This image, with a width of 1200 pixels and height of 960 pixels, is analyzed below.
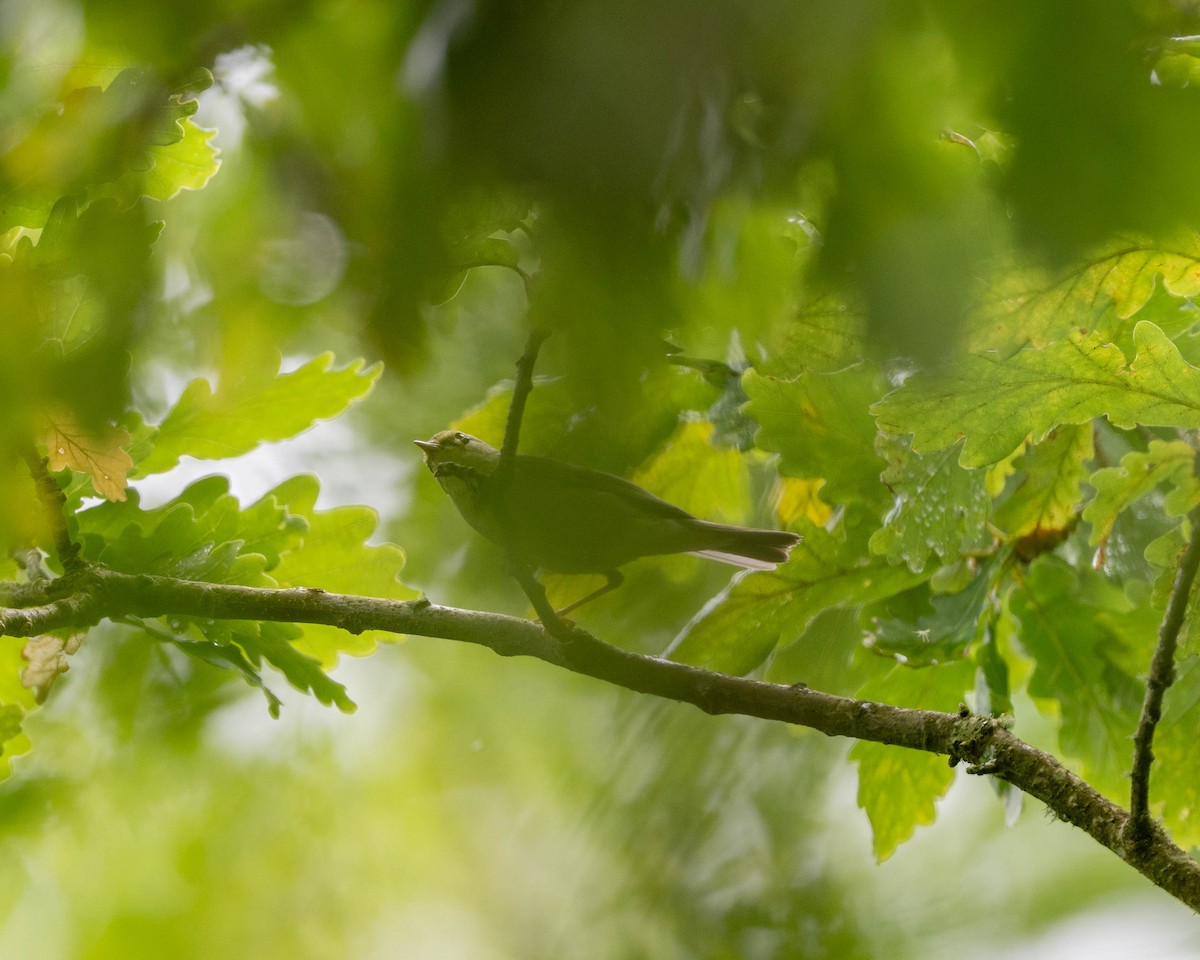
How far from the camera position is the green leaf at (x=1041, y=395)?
3.40 ft

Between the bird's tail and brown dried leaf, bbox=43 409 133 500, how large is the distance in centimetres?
81

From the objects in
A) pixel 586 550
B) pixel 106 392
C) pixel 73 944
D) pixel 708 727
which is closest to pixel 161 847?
pixel 73 944

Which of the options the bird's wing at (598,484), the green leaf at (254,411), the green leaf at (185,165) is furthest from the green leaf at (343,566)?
the green leaf at (185,165)

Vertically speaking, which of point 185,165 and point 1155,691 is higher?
point 185,165

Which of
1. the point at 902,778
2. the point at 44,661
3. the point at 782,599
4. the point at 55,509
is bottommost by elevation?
the point at 902,778

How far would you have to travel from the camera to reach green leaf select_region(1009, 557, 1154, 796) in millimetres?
1428

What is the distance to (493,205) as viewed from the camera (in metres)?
0.54

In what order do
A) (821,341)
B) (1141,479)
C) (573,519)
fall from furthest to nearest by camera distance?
1. (573,519)
2. (1141,479)
3. (821,341)

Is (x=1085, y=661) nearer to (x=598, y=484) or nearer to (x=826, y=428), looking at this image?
(x=826, y=428)

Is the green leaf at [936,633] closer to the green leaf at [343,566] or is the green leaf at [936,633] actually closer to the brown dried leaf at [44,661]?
the green leaf at [343,566]

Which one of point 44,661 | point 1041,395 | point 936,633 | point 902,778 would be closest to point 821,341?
point 1041,395

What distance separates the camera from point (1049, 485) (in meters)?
1.36

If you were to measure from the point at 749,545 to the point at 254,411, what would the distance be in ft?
2.53

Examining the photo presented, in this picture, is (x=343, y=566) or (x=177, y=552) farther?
(x=343, y=566)
